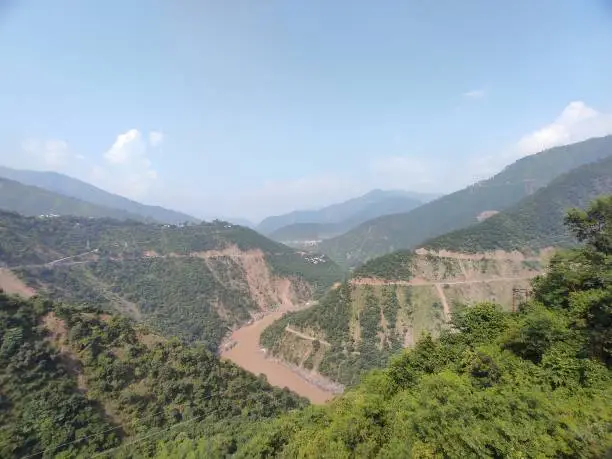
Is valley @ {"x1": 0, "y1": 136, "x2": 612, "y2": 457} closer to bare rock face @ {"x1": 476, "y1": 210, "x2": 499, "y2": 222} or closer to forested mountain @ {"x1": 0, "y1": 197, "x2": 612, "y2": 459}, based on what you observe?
forested mountain @ {"x1": 0, "y1": 197, "x2": 612, "y2": 459}

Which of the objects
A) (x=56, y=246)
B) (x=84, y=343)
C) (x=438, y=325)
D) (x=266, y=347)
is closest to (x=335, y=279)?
(x=266, y=347)

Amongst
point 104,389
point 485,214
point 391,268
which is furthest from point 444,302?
point 485,214

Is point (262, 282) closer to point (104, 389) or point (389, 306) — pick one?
point (389, 306)

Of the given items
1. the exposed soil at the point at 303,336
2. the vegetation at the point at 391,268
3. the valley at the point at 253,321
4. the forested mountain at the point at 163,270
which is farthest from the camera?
the forested mountain at the point at 163,270

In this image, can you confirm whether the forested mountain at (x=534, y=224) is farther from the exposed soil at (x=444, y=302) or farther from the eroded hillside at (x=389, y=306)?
the exposed soil at (x=444, y=302)

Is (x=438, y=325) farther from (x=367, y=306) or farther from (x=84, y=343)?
(x=84, y=343)

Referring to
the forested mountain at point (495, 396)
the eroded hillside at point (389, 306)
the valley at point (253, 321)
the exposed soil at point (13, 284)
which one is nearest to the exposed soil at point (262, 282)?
the valley at point (253, 321)
